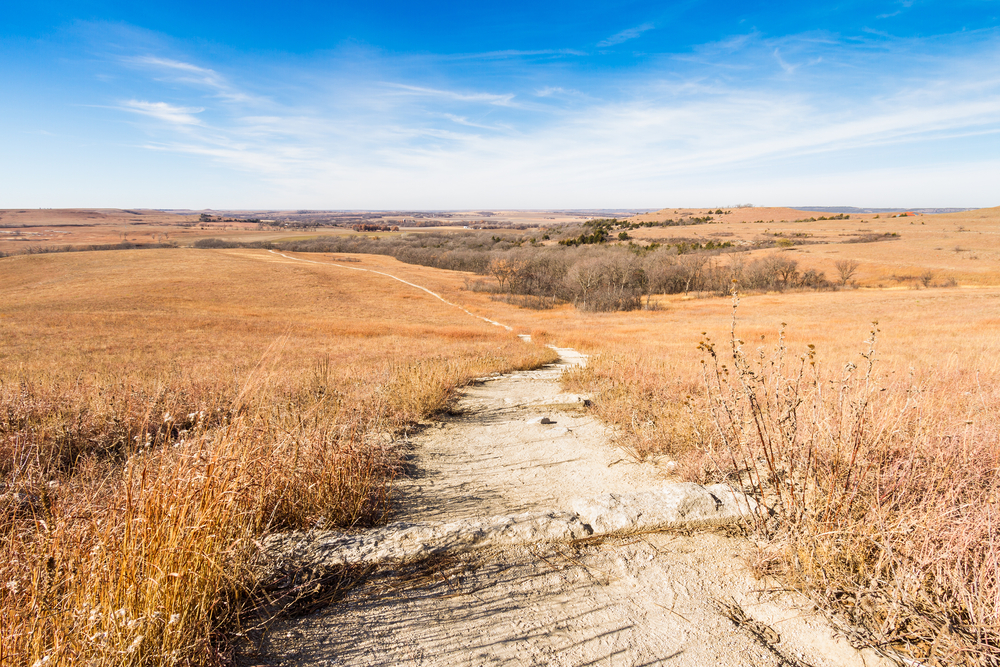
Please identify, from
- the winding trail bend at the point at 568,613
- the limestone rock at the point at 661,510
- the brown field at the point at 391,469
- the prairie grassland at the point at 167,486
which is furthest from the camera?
the limestone rock at the point at 661,510

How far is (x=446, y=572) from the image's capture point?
344 cm

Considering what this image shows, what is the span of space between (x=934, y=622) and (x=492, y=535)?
2.77m

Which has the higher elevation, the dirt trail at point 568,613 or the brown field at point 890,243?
the brown field at point 890,243

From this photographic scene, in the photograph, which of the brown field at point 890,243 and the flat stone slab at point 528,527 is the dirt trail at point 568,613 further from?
the brown field at point 890,243

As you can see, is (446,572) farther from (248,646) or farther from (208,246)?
(208,246)

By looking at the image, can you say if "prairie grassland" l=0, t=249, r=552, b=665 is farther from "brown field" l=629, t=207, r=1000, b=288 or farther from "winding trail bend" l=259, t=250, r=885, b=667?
"brown field" l=629, t=207, r=1000, b=288

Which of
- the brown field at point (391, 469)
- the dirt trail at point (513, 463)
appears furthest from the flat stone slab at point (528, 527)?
the dirt trail at point (513, 463)

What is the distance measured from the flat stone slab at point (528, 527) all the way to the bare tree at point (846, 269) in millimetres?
62400

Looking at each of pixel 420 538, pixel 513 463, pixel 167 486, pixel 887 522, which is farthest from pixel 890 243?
pixel 167 486

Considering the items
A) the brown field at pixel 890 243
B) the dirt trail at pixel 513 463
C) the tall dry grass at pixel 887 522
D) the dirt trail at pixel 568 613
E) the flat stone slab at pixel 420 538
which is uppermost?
the brown field at pixel 890 243

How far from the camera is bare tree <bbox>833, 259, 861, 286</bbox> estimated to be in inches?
2128

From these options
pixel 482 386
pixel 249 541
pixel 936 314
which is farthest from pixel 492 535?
pixel 936 314

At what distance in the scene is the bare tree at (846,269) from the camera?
177 ft

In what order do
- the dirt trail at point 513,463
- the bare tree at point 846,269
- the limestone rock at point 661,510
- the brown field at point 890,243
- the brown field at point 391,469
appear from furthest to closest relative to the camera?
the bare tree at point 846,269
the brown field at point 890,243
the dirt trail at point 513,463
the limestone rock at point 661,510
the brown field at point 391,469
